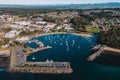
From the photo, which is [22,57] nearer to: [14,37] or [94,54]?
[94,54]

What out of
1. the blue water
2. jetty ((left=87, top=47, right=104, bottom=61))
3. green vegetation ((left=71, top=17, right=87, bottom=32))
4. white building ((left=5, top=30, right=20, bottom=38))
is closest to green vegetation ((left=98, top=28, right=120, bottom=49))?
the blue water

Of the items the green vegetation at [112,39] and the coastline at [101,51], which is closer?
the coastline at [101,51]

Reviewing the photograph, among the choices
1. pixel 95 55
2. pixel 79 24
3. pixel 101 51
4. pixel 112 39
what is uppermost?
pixel 112 39

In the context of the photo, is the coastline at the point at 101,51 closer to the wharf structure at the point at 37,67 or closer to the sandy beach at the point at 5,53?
the wharf structure at the point at 37,67

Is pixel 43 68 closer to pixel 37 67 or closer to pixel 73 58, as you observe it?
pixel 37 67

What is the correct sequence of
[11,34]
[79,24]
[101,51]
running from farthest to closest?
[79,24], [11,34], [101,51]

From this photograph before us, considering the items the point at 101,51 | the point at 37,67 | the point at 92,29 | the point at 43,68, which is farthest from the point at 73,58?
the point at 92,29

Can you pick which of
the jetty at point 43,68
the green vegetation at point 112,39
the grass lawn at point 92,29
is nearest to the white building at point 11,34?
the grass lawn at point 92,29

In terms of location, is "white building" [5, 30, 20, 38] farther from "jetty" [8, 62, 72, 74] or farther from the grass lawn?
"jetty" [8, 62, 72, 74]

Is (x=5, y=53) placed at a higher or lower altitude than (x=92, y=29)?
higher
